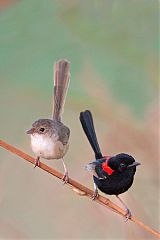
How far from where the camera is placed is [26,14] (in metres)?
1.55

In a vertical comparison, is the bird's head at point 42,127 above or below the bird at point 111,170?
above

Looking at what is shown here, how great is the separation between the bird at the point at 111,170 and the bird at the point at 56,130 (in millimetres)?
57

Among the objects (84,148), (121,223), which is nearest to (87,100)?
(84,148)

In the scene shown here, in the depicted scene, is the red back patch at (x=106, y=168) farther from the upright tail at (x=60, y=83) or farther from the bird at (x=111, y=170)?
the upright tail at (x=60, y=83)

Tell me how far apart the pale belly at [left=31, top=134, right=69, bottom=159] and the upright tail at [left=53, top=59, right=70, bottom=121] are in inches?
1.9

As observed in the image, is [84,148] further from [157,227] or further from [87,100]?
[157,227]

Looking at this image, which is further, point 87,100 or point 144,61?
point 144,61

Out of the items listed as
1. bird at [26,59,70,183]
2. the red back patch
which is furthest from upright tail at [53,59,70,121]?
the red back patch

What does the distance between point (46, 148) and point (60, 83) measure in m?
0.12

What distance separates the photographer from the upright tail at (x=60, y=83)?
808mm

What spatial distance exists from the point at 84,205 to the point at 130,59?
0.50 meters

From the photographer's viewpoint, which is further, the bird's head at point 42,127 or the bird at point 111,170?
the bird's head at point 42,127

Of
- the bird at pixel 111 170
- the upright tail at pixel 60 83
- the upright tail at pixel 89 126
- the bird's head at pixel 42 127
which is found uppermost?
the upright tail at pixel 60 83

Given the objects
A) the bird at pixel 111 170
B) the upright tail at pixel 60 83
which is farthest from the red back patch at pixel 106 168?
the upright tail at pixel 60 83
